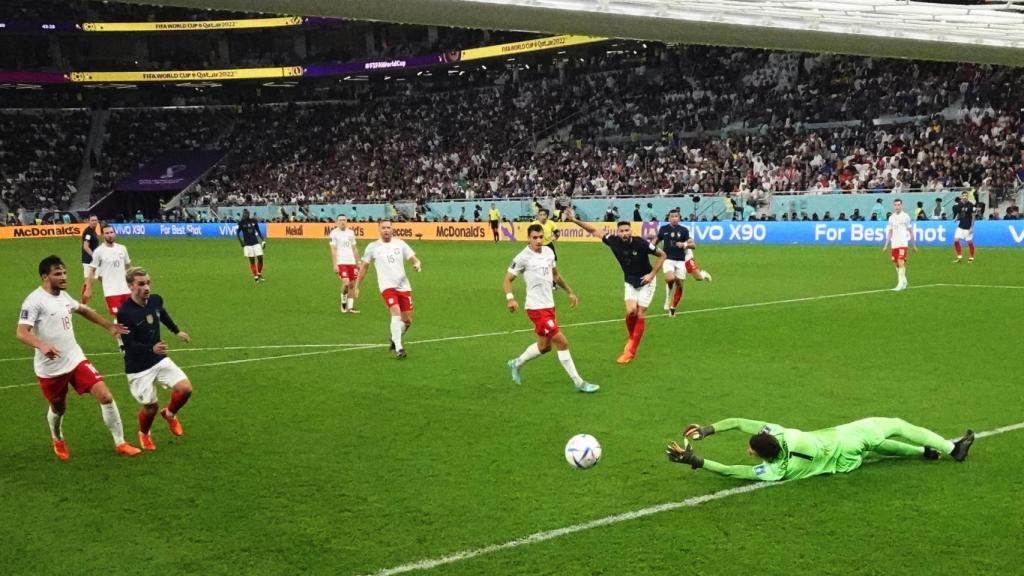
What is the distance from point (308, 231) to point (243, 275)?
2244cm

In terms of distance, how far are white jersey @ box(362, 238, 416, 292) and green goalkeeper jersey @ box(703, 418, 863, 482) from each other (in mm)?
8033

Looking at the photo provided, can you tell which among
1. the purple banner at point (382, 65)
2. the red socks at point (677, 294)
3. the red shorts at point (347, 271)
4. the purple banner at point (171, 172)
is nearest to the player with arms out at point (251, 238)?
the red shorts at point (347, 271)

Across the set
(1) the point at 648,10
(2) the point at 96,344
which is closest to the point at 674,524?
(1) the point at 648,10

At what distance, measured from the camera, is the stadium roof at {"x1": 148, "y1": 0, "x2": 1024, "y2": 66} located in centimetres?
1333

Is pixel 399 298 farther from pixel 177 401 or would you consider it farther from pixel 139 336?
pixel 139 336

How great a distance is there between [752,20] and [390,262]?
816 cm

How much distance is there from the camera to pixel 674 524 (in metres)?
6.74

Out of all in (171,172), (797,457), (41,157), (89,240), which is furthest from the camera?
(171,172)

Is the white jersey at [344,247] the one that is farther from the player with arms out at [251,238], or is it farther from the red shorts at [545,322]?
the red shorts at [545,322]

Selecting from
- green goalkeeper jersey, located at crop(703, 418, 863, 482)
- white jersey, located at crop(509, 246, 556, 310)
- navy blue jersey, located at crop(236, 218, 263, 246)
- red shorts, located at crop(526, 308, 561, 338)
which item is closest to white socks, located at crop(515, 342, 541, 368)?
red shorts, located at crop(526, 308, 561, 338)

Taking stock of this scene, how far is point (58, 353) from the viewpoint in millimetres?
8938

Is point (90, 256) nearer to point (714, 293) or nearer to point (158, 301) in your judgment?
point (158, 301)

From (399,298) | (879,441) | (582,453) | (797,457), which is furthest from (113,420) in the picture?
(879,441)

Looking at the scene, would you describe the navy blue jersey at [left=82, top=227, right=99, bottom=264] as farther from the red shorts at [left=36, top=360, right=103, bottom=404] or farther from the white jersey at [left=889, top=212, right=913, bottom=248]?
the white jersey at [left=889, top=212, right=913, bottom=248]
